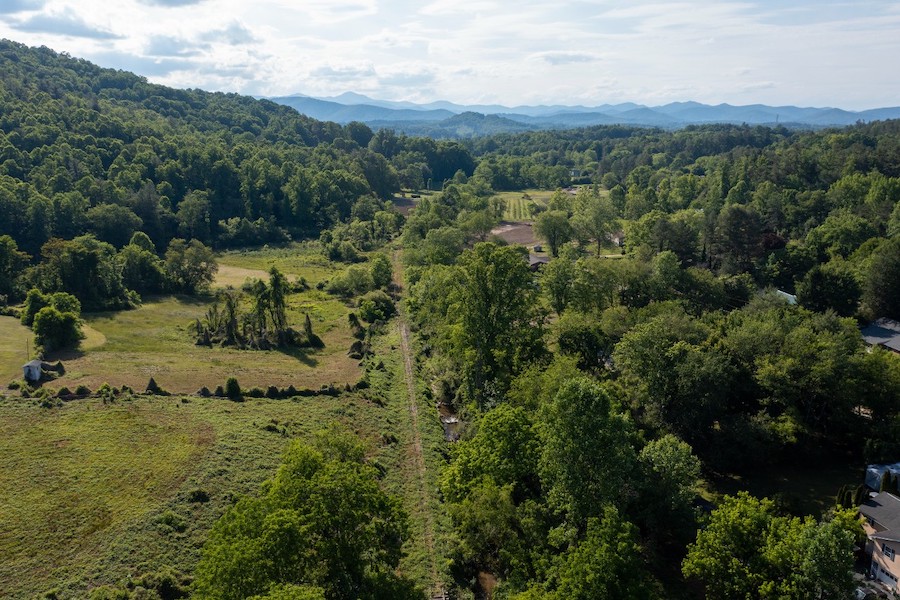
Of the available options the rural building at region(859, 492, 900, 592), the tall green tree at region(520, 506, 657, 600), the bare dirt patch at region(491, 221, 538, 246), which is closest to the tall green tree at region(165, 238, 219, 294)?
the bare dirt patch at region(491, 221, 538, 246)

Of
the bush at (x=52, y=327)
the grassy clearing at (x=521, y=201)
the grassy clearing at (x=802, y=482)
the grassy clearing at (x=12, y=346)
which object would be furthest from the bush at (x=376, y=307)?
the grassy clearing at (x=521, y=201)

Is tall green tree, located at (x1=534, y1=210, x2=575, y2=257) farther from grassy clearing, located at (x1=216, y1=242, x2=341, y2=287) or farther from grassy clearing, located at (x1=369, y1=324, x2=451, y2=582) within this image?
grassy clearing, located at (x1=369, y1=324, x2=451, y2=582)

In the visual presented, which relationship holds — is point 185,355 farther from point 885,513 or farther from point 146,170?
point 146,170

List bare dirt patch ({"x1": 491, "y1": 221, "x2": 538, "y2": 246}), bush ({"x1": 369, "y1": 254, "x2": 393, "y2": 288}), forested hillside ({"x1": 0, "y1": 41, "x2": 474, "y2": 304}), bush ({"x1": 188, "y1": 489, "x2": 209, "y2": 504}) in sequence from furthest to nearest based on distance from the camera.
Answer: bare dirt patch ({"x1": 491, "y1": 221, "x2": 538, "y2": 246}), forested hillside ({"x1": 0, "y1": 41, "x2": 474, "y2": 304}), bush ({"x1": 369, "y1": 254, "x2": 393, "y2": 288}), bush ({"x1": 188, "y1": 489, "x2": 209, "y2": 504})

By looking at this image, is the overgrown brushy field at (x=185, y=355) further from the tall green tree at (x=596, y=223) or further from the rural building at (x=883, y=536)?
the tall green tree at (x=596, y=223)

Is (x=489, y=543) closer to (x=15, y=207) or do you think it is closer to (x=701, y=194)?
(x=15, y=207)
